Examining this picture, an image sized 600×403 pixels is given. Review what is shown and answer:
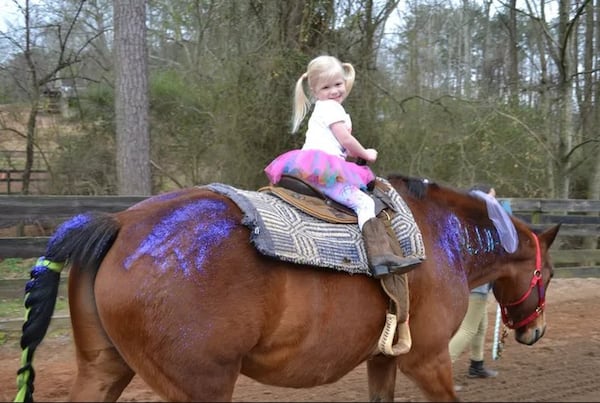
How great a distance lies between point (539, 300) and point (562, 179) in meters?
8.92

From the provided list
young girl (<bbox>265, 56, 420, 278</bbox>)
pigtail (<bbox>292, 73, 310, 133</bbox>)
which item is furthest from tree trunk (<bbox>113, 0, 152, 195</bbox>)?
young girl (<bbox>265, 56, 420, 278</bbox>)

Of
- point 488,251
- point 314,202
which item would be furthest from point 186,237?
point 488,251

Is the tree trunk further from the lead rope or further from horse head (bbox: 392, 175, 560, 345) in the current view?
the lead rope

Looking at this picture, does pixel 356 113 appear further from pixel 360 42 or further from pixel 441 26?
pixel 441 26

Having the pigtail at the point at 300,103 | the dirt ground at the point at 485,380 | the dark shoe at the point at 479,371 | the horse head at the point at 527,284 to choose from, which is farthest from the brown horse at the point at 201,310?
the dark shoe at the point at 479,371

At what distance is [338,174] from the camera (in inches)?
142

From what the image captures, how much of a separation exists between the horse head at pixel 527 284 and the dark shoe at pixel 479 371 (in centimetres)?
125

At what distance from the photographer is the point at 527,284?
14.9 feet

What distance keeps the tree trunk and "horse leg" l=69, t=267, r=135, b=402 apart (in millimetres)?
5775

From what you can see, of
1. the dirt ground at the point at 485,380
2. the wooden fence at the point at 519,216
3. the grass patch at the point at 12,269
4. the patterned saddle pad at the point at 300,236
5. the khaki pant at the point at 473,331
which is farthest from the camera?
the grass patch at the point at 12,269

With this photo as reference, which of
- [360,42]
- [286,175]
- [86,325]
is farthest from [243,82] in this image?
[86,325]

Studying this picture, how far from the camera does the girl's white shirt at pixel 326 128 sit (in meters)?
3.64

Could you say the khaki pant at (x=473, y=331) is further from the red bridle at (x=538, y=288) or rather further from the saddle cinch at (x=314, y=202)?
the saddle cinch at (x=314, y=202)

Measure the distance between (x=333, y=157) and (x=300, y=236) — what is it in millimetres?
635
